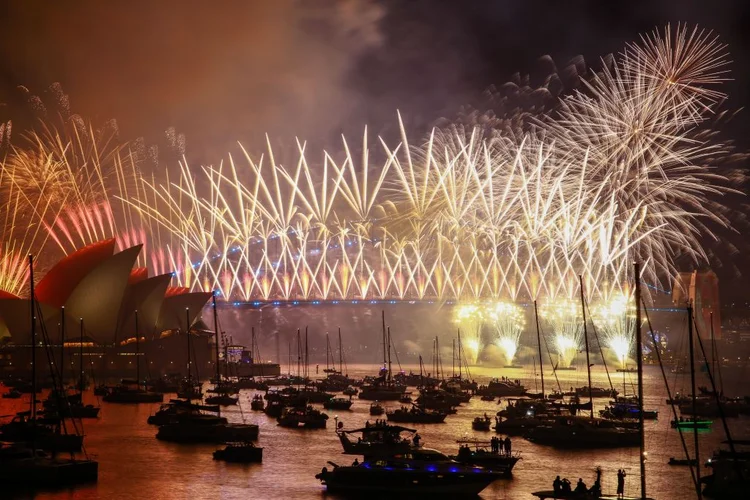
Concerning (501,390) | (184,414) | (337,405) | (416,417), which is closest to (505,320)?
(501,390)

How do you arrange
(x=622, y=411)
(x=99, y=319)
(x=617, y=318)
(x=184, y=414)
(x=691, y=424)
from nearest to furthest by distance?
(x=184, y=414) → (x=691, y=424) → (x=622, y=411) → (x=99, y=319) → (x=617, y=318)

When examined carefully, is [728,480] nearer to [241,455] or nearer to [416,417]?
[241,455]

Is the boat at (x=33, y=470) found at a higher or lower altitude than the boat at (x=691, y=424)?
higher

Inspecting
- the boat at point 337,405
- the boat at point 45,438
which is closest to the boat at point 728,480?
the boat at point 45,438

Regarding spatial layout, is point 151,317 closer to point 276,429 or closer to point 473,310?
point 473,310

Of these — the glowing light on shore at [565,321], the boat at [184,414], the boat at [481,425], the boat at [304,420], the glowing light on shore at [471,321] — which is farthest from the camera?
the glowing light on shore at [471,321]

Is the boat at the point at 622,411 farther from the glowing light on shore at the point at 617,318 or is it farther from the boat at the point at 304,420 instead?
the glowing light on shore at the point at 617,318

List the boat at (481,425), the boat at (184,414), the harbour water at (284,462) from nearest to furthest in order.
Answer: the harbour water at (284,462) → the boat at (184,414) → the boat at (481,425)
